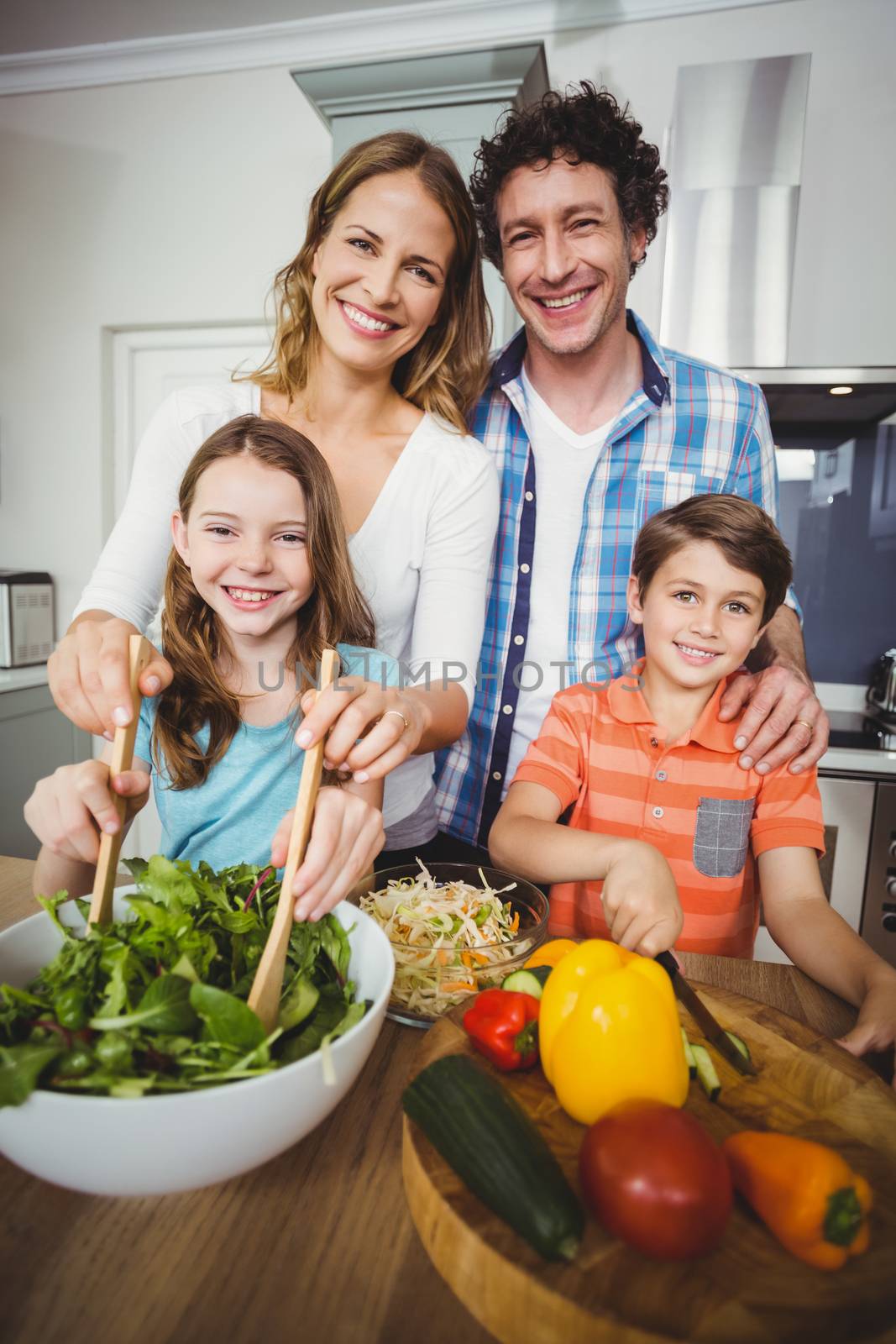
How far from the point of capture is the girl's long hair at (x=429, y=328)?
56.3 inches

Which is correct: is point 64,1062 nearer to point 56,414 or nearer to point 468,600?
point 468,600

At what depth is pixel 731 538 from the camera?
139 cm

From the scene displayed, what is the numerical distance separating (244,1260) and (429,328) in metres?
1.50

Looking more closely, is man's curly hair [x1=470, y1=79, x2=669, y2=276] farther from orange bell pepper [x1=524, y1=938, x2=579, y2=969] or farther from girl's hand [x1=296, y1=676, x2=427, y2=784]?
orange bell pepper [x1=524, y1=938, x2=579, y2=969]

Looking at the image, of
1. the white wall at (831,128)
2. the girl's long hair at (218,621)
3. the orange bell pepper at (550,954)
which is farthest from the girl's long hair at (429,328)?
the white wall at (831,128)

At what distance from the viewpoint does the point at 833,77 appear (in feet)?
8.66

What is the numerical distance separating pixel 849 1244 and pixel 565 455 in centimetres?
147

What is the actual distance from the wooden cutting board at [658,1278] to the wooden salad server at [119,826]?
33 cm

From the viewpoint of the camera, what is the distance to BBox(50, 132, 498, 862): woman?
4.49 ft

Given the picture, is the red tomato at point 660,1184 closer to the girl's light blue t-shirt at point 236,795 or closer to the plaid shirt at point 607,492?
the girl's light blue t-shirt at point 236,795

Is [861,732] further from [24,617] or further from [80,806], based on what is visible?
[24,617]

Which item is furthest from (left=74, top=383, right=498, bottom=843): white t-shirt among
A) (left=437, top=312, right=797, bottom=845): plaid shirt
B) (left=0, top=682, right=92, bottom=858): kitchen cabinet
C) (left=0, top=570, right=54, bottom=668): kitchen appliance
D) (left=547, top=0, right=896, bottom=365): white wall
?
(left=0, top=570, right=54, bottom=668): kitchen appliance

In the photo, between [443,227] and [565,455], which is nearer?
[443,227]

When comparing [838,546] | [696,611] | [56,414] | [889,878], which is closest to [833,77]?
[838,546]
